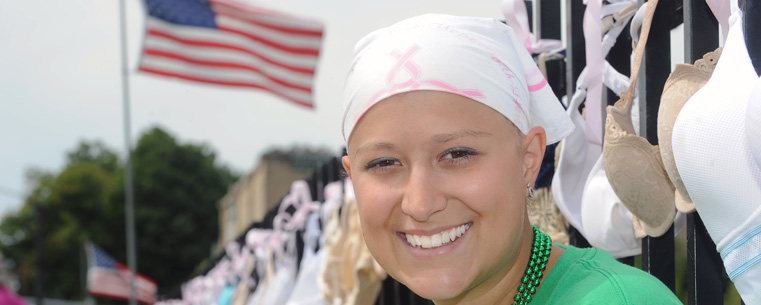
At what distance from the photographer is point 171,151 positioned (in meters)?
58.6

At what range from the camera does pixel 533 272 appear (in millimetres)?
1456

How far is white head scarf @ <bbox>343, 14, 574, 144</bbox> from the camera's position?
136 centimetres

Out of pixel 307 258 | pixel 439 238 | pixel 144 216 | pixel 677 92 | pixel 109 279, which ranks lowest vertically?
pixel 144 216

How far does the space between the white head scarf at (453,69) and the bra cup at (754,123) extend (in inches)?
14.7

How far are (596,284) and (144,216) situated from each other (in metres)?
55.8

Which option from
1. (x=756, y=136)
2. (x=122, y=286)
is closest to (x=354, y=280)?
(x=756, y=136)

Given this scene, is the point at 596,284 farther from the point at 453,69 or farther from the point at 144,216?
the point at 144,216

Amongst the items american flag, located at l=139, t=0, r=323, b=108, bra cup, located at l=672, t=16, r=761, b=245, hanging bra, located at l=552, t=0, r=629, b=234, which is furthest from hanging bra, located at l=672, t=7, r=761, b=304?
american flag, located at l=139, t=0, r=323, b=108

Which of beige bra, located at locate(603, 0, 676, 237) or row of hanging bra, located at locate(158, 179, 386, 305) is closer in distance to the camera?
beige bra, located at locate(603, 0, 676, 237)

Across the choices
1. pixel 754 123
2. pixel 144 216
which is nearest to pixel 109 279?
pixel 754 123

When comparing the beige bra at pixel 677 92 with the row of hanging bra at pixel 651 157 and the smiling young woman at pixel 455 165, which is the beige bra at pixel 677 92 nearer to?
the row of hanging bra at pixel 651 157

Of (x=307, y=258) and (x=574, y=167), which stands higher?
(x=574, y=167)

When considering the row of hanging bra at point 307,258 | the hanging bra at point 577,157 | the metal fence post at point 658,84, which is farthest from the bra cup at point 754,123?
the row of hanging bra at point 307,258

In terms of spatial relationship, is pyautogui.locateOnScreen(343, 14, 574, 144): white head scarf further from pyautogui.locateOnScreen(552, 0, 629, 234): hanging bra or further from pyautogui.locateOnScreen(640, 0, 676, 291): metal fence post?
pyautogui.locateOnScreen(552, 0, 629, 234): hanging bra
